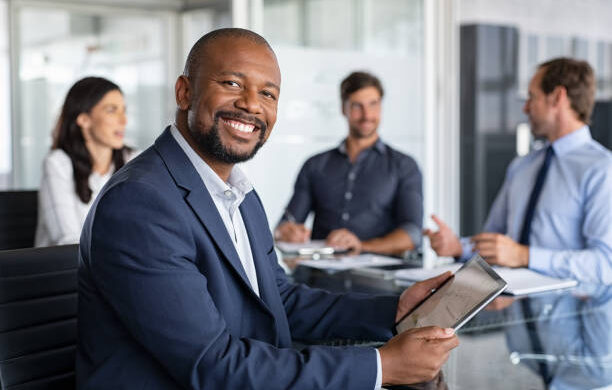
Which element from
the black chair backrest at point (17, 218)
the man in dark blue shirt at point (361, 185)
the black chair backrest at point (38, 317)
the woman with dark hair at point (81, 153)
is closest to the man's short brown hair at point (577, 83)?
the man in dark blue shirt at point (361, 185)

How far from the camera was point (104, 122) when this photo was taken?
3.49 m

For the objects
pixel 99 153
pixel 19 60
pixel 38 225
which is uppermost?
pixel 19 60

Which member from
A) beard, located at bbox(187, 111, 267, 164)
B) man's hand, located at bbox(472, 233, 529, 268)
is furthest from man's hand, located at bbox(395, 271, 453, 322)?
man's hand, located at bbox(472, 233, 529, 268)

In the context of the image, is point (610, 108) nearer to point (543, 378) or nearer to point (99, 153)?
point (99, 153)

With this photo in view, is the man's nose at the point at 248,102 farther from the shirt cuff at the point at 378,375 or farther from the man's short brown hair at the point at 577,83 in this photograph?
the man's short brown hair at the point at 577,83

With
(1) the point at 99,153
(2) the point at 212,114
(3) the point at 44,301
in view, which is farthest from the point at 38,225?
(2) the point at 212,114

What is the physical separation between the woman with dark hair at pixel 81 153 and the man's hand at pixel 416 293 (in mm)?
2026

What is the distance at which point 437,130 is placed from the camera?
5.76 meters

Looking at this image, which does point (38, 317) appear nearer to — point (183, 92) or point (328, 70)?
point (183, 92)

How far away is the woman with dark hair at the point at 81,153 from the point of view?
338 cm

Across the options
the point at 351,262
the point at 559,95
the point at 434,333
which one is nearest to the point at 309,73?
the point at 559,95

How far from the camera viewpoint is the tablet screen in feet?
4.40

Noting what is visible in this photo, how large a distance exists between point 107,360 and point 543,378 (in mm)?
775

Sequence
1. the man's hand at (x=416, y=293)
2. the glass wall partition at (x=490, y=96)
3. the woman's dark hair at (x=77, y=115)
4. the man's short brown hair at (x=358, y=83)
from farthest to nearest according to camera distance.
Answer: the glass wall partition at (x=490, y=96)
the man's short brown hair at (x=358, y=83)
the woman's dark hair at (x=77, y=115)
the man's hand at (x=416, y=293)
